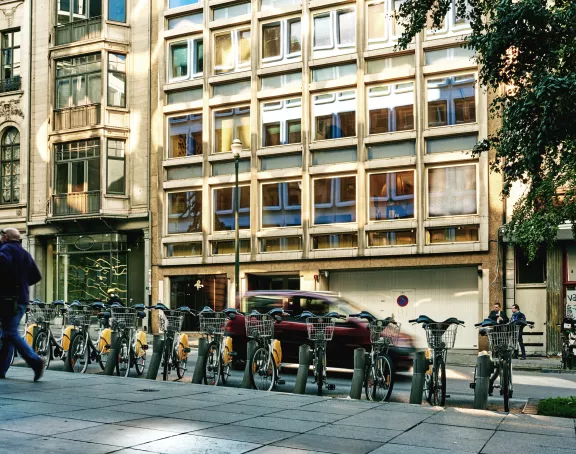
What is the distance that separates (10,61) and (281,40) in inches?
554

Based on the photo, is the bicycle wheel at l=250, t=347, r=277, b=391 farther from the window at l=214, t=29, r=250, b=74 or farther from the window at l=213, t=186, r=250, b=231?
the window at l=214, t=29, r=250, b=74

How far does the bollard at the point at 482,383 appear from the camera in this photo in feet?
35.2

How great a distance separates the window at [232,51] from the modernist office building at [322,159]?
0.19 feet

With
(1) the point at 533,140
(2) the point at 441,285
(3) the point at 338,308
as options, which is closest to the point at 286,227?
(2) the point at 441,285

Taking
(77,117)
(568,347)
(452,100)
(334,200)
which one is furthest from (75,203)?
(568,347)

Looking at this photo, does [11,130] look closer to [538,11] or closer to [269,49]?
[269,49]

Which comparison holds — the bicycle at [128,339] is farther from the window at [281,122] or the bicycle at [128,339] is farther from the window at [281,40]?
the window at [281,40]

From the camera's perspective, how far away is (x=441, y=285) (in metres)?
28.0

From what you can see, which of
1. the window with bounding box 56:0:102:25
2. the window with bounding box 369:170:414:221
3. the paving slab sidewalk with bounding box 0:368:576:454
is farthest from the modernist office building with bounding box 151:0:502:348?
the paving slab sidewalk with bounding box 0:368:576:454

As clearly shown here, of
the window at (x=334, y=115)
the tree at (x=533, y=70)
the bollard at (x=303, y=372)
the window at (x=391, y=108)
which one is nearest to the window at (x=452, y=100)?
the window at (x=391, y=108)

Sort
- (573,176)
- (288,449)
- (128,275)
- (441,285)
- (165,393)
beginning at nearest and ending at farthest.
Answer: (288,449)
(165,393)
(573,176)
(441,285)
(128,275)

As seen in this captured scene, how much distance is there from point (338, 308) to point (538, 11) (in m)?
7.84

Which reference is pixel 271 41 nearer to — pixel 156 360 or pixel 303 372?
pixel 156 360

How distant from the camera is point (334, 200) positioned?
29703 mm
